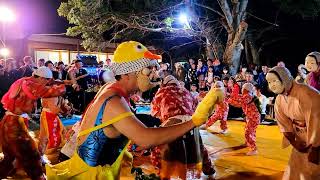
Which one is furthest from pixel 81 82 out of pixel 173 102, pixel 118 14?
pixel 173 102

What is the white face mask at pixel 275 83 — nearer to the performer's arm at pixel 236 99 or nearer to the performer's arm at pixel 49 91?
the performer's arm at pixel 49 91

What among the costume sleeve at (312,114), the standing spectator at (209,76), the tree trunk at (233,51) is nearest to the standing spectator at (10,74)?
the standing spectator at (209,76)

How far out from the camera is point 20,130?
5.07 m

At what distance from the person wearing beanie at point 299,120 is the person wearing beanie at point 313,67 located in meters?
2.84

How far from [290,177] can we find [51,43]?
18751 millimetres

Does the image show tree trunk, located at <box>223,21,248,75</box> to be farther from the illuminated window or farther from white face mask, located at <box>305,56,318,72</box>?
the illuminated window

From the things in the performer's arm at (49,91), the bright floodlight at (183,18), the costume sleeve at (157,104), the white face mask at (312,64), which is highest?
the bright floodlight at (183,18)

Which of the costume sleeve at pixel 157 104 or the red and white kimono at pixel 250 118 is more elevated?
the costume sleeve at pixel 157 104

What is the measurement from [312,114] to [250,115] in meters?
3.88

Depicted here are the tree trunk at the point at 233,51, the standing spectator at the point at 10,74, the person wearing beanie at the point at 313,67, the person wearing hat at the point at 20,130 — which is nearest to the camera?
the person wearing hat at the point at 20,130

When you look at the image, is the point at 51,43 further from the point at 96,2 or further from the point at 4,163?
the point at 4,163

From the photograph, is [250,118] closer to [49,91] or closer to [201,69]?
[49,91]

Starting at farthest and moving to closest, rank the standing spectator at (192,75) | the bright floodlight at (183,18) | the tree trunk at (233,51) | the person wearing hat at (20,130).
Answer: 1. the bright floodlight at (183,18)
2. the tree trunk at (233,51)
3. the standing spectator at (192,75)
4. the person wearing hat at (20,130)

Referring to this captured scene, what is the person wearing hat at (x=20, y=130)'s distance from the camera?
5.03 m
